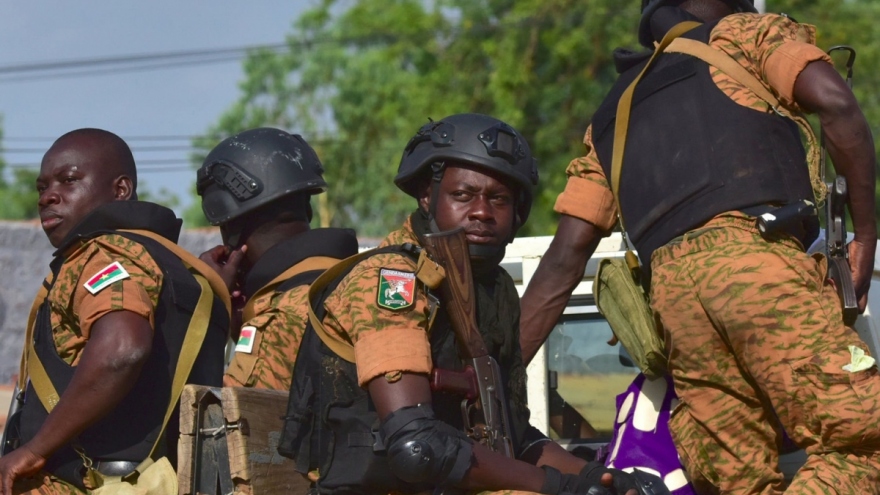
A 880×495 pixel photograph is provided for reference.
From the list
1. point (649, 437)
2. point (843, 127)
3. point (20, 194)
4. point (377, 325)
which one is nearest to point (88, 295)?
point (377, 325)

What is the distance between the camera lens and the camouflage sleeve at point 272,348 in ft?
13.4

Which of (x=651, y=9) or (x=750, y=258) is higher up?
(x=651, y=9)

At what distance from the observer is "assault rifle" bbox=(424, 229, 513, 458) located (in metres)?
3.23

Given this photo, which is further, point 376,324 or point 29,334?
point 29,334

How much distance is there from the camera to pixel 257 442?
3412 mm

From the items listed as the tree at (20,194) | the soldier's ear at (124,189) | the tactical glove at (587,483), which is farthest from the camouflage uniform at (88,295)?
the tree at (20,194)

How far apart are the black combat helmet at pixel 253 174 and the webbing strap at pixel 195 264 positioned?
20.4 inches

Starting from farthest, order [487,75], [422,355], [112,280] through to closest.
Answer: [487,75] → [112,280] → [422,355]

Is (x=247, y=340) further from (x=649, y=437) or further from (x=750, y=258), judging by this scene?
(x=750, y=258)

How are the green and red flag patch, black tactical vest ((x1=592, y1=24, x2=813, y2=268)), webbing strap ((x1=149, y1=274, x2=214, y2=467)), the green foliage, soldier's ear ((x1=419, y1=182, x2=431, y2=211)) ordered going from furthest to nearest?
the green foliage
the green and red flag patch
webbing strap ((x1=149, y1=274, x2=214, y2=467))
soldier's ear ((x1=419, y1=182, x2=431, y2=211))
black tactical vest ((x1=592, y1=24, x2=813, y2=268))

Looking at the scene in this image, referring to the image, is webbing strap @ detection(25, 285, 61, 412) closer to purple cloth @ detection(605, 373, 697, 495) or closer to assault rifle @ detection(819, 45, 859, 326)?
purple cloth @ detection(605, 373, 697, 495)

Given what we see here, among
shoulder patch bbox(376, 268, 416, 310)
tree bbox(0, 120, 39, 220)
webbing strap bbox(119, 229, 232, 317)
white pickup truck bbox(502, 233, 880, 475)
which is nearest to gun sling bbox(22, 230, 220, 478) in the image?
webbing strap bbox(119, 229, 232, 317)

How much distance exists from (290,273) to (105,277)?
33.3 inches

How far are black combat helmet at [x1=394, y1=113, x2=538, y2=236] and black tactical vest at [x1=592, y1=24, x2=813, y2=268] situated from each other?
329mm
